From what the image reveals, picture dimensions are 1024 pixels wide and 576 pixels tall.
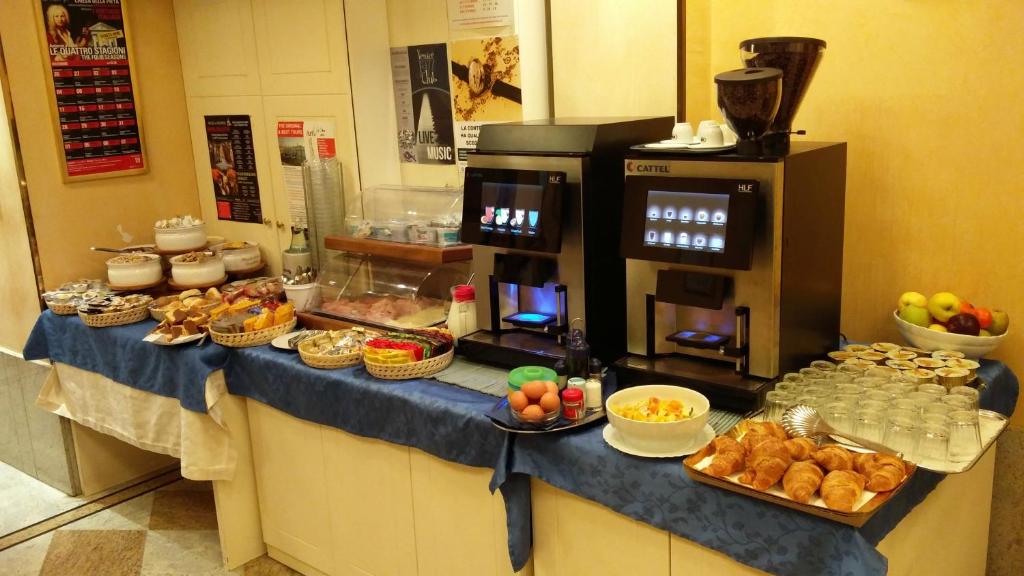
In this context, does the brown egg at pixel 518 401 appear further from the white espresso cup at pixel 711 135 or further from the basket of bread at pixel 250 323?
the basket of bread at pixel 250 323

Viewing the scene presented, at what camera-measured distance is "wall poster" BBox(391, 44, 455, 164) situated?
320 centimetres

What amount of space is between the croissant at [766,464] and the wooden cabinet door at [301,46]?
2.16m

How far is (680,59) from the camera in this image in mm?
2646

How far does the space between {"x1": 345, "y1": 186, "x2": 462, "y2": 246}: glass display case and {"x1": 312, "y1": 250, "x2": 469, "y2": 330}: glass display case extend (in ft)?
0.33

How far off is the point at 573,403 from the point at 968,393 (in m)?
0.89

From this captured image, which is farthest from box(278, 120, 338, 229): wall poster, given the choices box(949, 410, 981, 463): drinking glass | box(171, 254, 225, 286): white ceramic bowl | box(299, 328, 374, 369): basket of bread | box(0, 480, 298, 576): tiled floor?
box(949, 410, 981, 463): drinking glass

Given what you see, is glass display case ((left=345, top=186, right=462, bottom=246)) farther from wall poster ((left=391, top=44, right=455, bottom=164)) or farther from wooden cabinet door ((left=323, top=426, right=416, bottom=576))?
wooden cabinet door ((left=323, top=426, right=416, bottom=576))

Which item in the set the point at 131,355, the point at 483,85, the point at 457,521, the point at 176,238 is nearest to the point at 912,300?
the point at 457,521

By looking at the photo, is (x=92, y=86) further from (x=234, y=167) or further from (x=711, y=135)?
(x=711, y=135)

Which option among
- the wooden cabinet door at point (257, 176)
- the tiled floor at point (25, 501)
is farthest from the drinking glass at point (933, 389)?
the tiled floor at point (25, 501)

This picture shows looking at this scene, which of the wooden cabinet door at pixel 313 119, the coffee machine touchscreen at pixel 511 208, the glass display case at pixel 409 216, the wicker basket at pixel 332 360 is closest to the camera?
the coffee machine touchscreen at pixel 511 208

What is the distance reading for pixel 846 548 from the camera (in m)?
1.61

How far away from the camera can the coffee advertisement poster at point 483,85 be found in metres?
2.95

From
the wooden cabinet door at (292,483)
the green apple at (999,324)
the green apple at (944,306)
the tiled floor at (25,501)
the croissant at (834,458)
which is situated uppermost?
the green apple at (944,306)
